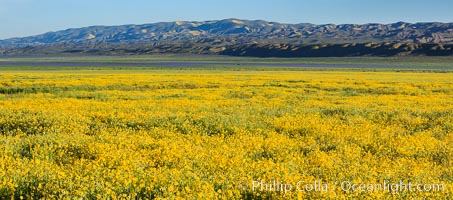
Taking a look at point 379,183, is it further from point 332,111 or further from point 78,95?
point 78,95

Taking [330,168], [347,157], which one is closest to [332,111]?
[347,157]

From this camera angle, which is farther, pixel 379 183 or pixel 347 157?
pixel 347 157

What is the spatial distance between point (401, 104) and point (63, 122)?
17.5m

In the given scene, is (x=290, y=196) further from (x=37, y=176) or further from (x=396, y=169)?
(x=37, y=176)

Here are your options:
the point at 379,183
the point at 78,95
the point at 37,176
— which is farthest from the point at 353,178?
the point at 78,95

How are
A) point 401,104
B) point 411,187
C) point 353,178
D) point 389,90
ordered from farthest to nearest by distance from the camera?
point 389,90 < point 401,104 < point 353,178 < point 411,187

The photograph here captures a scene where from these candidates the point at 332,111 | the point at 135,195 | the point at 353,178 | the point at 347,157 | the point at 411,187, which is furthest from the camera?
the point at 332,111

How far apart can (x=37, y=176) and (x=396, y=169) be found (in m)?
7.17

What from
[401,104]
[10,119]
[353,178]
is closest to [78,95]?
[10,119]

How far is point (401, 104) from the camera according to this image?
24531 mm

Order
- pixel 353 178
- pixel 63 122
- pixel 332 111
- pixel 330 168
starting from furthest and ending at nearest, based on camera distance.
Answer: pixel 332 111 → pixel 63 122 → pixel 330 168 → pixel 353 178

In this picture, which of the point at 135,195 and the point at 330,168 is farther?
the point at 330,168

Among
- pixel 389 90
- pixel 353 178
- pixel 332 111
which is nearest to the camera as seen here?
pixel 353 178

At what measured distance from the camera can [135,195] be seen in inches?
280
